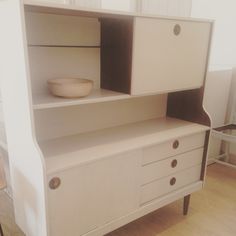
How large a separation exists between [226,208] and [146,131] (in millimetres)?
959

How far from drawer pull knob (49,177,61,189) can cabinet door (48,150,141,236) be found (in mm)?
14

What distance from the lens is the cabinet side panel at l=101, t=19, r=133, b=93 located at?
1.41 m

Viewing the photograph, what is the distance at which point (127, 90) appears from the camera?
1465 mm

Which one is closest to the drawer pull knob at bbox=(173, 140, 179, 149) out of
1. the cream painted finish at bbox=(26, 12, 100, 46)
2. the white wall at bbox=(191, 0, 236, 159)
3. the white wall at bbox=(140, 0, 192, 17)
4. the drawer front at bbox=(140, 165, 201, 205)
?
the drawer front at bbox=(140, 165, 201, 205)

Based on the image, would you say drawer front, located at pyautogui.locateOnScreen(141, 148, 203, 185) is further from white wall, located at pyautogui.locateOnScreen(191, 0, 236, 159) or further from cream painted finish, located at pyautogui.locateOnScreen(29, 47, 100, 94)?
white wall, located at pyautogui.locateOnScreen(191, 0, 236, 159)

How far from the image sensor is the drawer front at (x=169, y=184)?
5.28 ft

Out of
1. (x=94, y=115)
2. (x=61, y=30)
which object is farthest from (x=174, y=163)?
(x=61, y=30)

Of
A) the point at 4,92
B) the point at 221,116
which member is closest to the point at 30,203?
the point at 4,92

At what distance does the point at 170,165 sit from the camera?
1693 mm

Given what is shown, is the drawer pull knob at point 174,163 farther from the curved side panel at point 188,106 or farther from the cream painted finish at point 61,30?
the cream painted finish at point 61,30

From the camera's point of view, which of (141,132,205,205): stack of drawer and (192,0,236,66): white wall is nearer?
(141,132,205,205): stack of drawer

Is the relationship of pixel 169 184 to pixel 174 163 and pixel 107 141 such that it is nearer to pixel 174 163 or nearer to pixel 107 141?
pixel 174 163

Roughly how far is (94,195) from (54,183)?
256 millimetres

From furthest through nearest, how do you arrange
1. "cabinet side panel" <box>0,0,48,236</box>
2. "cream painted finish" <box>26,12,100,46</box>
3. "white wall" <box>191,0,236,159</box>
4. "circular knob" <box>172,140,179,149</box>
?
"white wall" <box>191,0,236,159</box>, "circular knob" <box>172,140,179,149</box>, "cream painted finish" <box>26,12,100,46</box>, "cabinet side panel" <box>0,0,48,236</box>
